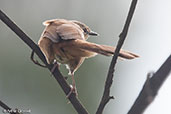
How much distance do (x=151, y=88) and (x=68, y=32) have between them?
5.78 feet

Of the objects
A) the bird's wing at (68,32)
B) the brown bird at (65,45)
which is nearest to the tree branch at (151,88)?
the brown bird at (65,45)

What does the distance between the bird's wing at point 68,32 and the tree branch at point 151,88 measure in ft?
5.31

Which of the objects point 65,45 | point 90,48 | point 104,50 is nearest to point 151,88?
point 104,50

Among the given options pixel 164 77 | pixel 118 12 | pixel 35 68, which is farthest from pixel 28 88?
pixel 164 77

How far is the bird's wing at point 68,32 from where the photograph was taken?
2796mm

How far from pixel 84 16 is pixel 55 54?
23.6 ft

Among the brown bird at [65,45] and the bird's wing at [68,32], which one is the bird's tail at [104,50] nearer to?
the brown bird at [65,45]

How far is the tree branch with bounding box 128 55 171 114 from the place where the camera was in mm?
1146

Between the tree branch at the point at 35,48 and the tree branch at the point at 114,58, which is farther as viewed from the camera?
the tree branch at the point at 35,48

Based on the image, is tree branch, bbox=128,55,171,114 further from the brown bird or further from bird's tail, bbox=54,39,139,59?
the brown bird

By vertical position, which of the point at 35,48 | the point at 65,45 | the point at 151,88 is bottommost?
the point at 65,45

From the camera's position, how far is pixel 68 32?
2.88m

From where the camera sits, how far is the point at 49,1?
463 inches

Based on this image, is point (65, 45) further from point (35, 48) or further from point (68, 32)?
point (35, 48)
